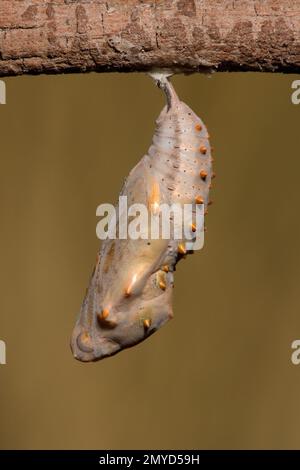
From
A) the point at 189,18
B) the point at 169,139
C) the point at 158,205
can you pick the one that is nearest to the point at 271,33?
the point at 189,18

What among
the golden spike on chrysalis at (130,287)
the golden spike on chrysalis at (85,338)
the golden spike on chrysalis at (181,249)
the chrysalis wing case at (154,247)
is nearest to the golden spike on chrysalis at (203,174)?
the chrysalis wing case at (154,247)

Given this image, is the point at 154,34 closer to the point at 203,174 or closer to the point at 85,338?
the point at 203,174

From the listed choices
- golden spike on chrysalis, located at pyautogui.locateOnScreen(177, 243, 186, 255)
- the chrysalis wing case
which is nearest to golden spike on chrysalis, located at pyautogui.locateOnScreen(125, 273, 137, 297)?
the chrysalis wing case

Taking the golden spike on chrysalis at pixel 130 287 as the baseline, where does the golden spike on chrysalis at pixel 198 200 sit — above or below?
above

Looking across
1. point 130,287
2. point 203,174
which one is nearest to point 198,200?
point 203,174

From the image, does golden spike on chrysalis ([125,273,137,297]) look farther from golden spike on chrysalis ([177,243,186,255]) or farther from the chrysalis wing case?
golden spike on chrysalis ([177,243,186,255])

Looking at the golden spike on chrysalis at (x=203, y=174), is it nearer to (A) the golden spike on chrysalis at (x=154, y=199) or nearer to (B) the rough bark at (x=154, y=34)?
(A) the golden spike on chrysalis at (x=154, y=199)

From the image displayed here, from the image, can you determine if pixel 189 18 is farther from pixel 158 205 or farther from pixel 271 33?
pixel 158 205
